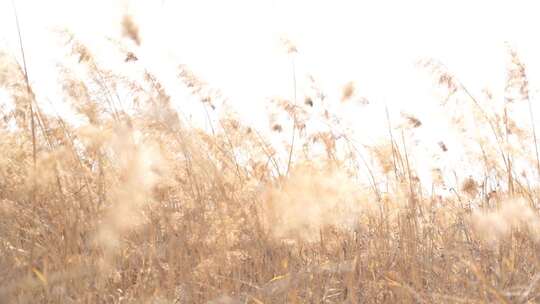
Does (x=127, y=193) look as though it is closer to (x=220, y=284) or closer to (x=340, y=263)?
(x=220, y=284)

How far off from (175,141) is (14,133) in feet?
2.12

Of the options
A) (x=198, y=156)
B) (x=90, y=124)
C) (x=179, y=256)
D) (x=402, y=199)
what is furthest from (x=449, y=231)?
(x=90, y=124)

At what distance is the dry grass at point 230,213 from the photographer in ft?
6.22

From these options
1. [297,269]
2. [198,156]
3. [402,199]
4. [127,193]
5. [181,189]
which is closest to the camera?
[127,193]

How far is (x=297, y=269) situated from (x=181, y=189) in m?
0.48

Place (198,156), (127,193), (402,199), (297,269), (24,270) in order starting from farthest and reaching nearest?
1. (402,199)
2. (198,156)
3. (297,269)
4. (24,270)
5. (127,193)

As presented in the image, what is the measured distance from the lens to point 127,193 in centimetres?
169

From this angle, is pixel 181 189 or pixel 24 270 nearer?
pixel 24 270

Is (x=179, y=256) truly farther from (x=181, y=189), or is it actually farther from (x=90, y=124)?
(x=90, y=124)

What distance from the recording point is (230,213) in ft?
7.24

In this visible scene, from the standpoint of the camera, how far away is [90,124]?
2.41 m

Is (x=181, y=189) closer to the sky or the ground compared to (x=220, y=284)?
closer to the sky

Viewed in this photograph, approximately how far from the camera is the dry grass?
189 cm

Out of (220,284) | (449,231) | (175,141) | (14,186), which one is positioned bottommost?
(220,284)
